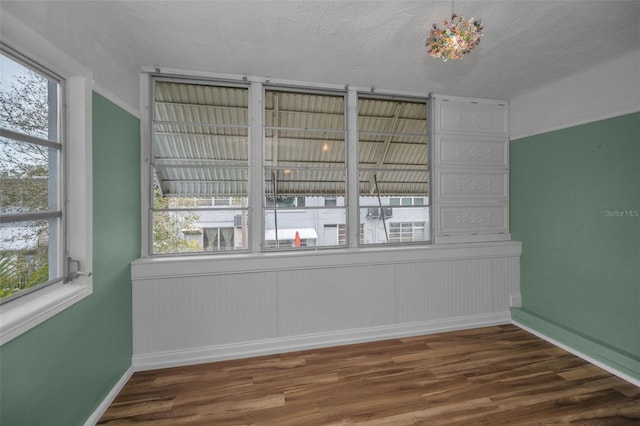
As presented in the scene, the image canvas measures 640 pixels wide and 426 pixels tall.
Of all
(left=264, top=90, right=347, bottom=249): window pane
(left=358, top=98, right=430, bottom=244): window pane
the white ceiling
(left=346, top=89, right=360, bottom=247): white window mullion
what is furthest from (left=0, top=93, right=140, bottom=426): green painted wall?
(left=358, top=98, right=430, bottom=244): window pane

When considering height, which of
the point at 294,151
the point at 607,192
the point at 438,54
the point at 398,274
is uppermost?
the point at 438,54

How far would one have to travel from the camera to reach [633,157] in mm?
2277

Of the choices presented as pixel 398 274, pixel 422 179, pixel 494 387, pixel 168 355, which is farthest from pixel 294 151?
pixel 494 387

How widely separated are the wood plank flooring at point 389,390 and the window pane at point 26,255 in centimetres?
115

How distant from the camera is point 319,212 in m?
2.97

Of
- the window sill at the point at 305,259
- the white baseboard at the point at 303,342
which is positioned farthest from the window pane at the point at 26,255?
the white baseboard at the point at 303,342

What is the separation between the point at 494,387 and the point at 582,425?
1.65 feet

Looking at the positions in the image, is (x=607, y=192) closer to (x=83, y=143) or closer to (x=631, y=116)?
(x=631, y=116)

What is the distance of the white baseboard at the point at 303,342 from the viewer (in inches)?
96.4

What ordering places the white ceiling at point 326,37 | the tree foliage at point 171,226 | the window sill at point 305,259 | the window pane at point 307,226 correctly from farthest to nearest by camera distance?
the window pane at point 307,226 < the tree foliage at point 171,226 < the window sill at point 305,259 < the white ceiling at point 326,37

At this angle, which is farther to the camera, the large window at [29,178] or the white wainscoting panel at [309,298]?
the white wainscoting panel at [309,298]

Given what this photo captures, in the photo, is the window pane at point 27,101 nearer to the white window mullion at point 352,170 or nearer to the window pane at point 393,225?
the white window mullion at point 352,170

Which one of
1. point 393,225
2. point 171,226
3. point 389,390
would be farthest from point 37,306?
point 393,225

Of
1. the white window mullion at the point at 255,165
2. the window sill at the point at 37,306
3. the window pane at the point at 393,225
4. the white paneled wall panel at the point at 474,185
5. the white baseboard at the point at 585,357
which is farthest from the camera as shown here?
the white paneled wall panel at the point at 474,185
